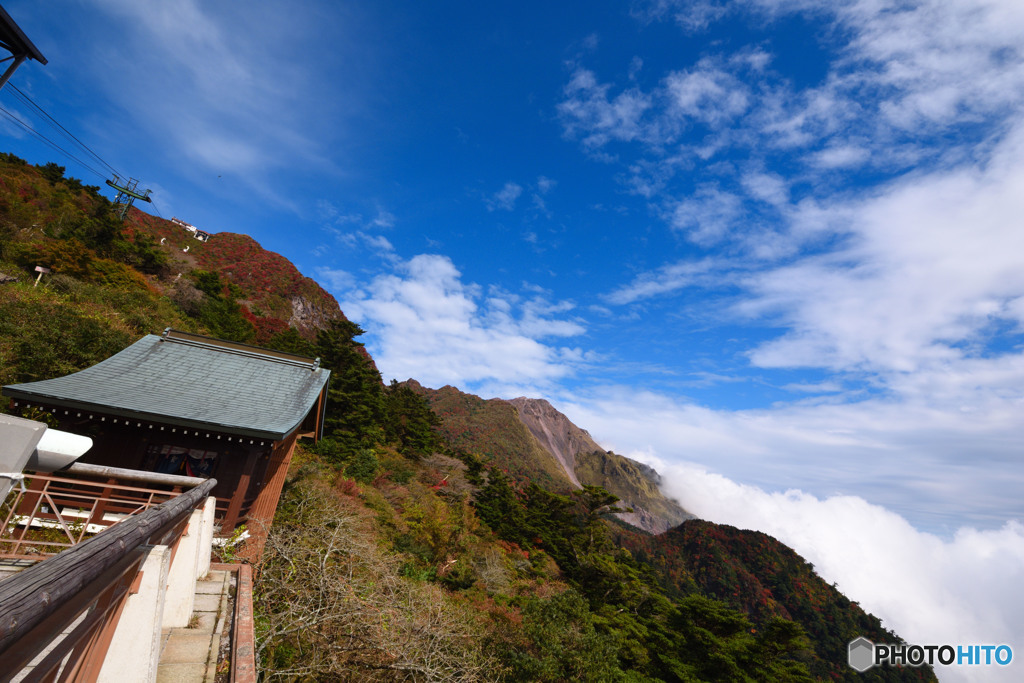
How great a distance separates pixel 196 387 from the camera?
11.5 m

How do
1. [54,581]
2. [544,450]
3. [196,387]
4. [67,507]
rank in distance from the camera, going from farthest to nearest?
[544,450] → [196,387] → [67,507] → [54,581]

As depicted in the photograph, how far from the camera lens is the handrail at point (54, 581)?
76 centimetres

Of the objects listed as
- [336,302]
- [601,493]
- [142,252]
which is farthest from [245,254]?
[601,493]

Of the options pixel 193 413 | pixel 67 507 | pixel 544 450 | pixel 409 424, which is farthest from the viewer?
pixel 544 450

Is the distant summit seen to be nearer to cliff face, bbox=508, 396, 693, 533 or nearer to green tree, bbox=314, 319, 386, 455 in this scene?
cliff face, bbox=508, 396, 693, 533

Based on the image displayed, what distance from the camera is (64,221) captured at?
25.5m

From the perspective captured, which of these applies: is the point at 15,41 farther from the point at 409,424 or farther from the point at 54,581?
the point at 409,424

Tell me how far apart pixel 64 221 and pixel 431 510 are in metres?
30.5

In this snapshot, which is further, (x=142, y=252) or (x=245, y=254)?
(x=245, y=254)

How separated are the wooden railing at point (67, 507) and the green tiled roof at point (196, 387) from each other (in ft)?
5.80

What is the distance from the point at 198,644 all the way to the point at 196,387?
368 inches

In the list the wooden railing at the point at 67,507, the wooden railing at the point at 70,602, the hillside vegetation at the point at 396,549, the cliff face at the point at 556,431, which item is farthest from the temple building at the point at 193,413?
the cliff face at the point at 556,431

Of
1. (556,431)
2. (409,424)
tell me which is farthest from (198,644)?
(556,431)

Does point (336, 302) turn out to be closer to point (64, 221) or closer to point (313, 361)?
point (64, 221)
